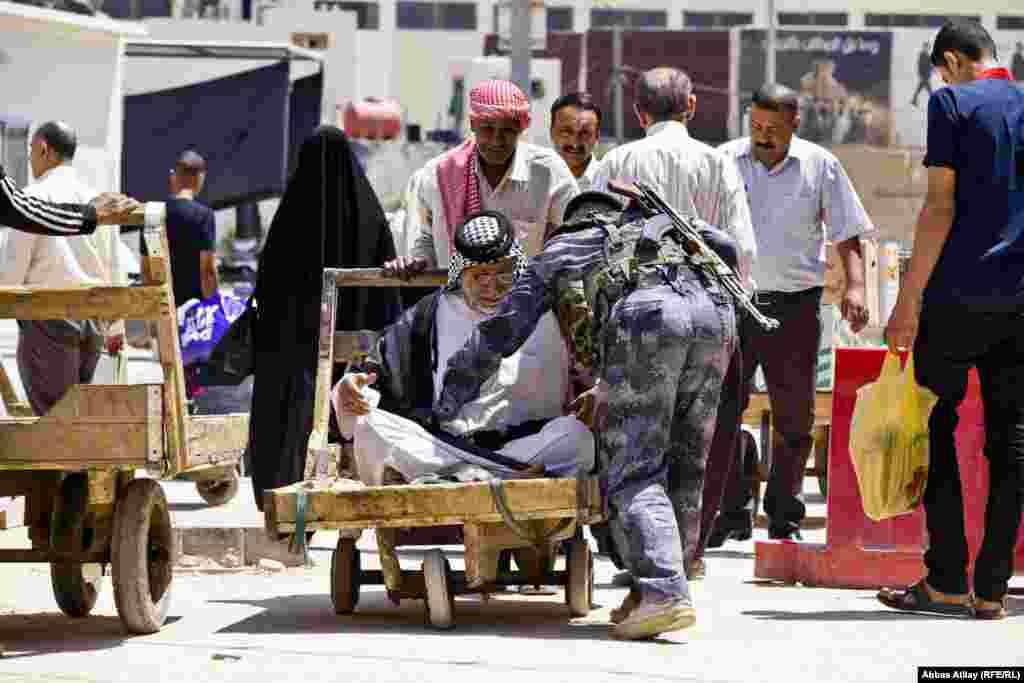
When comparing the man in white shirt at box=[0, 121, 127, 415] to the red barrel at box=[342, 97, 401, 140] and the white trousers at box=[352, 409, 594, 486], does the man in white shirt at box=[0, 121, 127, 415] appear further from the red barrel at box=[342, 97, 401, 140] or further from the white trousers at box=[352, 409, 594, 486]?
the red barrel at box=[342, 97, 401, 140]

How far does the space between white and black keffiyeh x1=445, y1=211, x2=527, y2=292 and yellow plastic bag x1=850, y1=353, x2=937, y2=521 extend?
4.28 feet

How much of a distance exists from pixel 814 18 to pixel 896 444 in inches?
3139

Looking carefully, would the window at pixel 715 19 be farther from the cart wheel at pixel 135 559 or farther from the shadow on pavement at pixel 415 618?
the cart wheel at pixel 135 559

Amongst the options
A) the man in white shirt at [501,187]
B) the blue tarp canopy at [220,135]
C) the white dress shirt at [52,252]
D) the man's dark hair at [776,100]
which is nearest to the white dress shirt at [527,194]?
the man in white shirt at [501,187]

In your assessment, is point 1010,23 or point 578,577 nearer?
point 578,577

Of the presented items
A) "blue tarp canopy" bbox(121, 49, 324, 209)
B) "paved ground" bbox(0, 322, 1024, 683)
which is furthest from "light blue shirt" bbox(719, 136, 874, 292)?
"blue tarp canopy" bbox(121, 49, 324, 209)

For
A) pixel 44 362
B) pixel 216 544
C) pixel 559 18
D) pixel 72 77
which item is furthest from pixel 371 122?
pixel 216 544

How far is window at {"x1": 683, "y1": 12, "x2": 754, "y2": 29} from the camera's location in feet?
283

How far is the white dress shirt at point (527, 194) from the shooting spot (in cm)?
859

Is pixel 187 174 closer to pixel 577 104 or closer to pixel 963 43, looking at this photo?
pixel 577 104

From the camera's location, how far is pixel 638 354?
723 cm

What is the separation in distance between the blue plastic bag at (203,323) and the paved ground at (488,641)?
3.91m

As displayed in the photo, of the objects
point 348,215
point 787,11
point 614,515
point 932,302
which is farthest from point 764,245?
point 787,11

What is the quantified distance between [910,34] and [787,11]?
10646 millimetres
